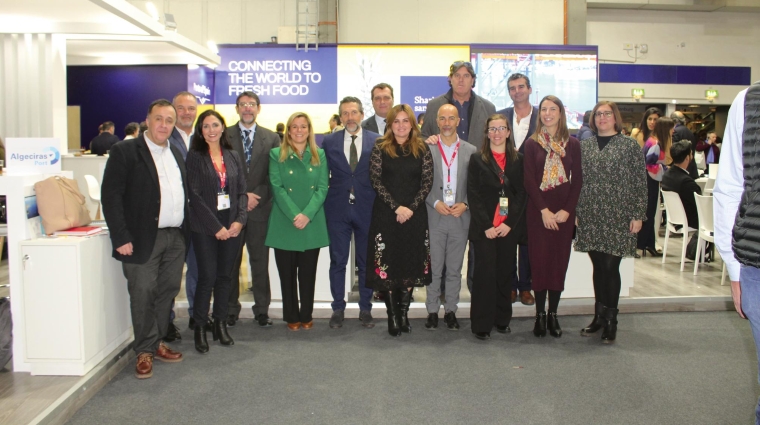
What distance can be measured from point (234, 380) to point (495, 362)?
1543 mm

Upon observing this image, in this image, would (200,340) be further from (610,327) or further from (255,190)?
(610,327)

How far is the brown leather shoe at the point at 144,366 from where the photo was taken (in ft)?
11.4

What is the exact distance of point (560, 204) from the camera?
4137 millimetres

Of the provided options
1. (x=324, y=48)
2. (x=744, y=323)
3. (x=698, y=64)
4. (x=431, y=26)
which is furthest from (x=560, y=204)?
(x=698, y=64)

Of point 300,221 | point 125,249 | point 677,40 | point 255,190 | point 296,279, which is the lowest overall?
point 296,279

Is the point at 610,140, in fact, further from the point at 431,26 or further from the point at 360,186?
the point at 431,26

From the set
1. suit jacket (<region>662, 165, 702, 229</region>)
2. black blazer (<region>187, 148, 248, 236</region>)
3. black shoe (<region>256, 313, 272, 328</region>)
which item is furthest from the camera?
suit jacket (<region>662, 165, 702, 229</region>)

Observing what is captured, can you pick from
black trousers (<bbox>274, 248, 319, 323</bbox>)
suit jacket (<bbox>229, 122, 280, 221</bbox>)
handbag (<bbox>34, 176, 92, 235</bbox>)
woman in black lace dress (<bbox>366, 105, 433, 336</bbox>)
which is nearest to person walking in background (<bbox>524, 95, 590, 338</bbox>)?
woman in black lace dress (<bbox>366, 105, 433, 336</bbox>)

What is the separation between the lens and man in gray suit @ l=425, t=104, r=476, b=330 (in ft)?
14.2

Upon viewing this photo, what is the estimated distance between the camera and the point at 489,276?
13.9 feet

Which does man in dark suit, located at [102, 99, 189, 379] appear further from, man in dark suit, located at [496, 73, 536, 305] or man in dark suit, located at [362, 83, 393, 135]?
man in dark suit, located at [496, 73, 536, 305]

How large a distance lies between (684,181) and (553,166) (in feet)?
10.9

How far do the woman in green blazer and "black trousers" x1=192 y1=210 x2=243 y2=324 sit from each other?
0.40 metres

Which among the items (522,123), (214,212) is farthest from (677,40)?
(214,212)
